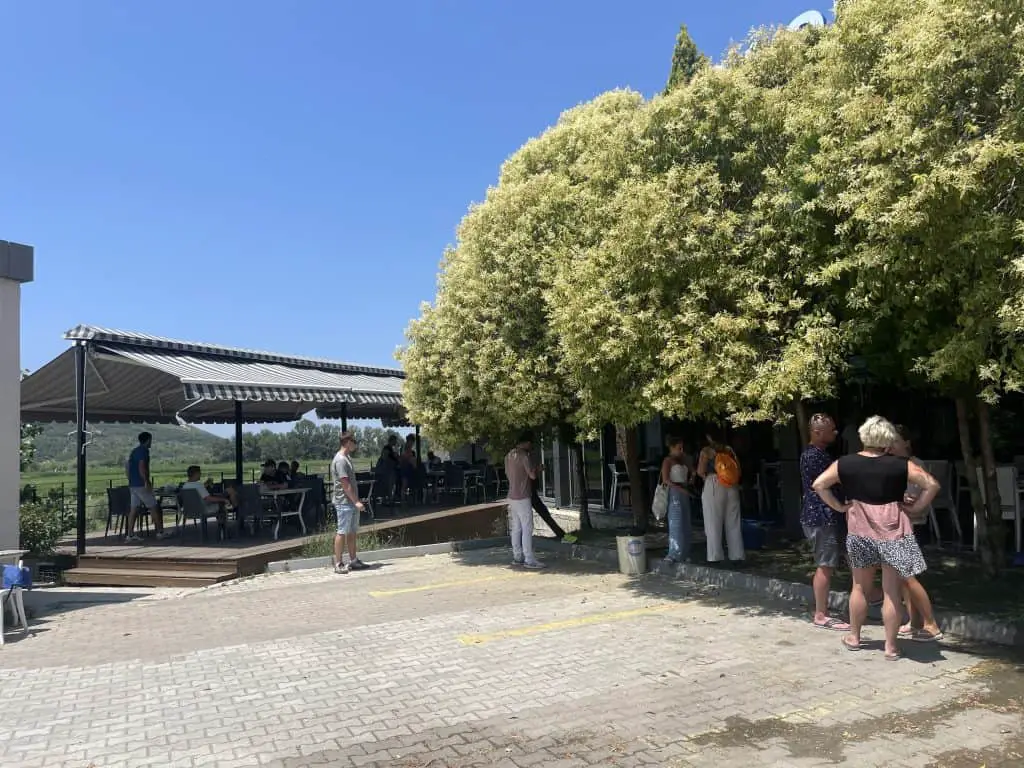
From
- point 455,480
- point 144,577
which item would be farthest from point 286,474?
point 144,577

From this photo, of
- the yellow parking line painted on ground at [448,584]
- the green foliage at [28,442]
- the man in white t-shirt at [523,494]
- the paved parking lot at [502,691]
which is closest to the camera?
the paved parking lot at [502,691]

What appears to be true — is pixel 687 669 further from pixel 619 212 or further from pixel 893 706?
pixel 619 212

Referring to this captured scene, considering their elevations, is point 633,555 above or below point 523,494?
below

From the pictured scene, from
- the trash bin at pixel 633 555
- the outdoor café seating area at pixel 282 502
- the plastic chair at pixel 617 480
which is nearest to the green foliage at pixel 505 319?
the trash bin at pixel 633 555

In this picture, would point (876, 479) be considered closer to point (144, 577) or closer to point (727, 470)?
point (727, 470)

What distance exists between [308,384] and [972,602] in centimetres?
1035

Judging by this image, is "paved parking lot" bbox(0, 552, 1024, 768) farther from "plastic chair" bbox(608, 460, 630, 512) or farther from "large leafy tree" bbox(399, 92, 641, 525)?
"plastic chair" bbox(608, 460, 630, 512)

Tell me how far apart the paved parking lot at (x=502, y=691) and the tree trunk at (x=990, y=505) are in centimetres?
204

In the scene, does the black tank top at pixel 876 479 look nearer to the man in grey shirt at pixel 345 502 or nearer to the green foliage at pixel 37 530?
the man in grey shirt at pixel 345 502

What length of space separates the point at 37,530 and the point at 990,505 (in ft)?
41.5

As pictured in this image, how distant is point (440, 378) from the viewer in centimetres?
1109

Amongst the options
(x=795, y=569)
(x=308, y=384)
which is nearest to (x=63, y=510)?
(x=308, y=384)

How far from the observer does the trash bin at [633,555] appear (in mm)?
9477

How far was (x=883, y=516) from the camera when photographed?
5.50 meters
